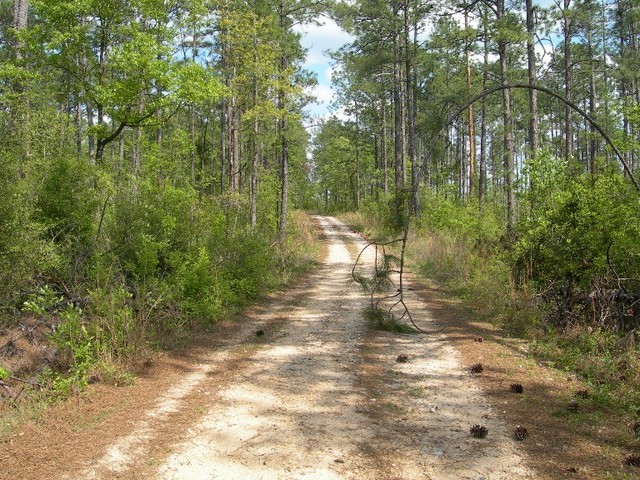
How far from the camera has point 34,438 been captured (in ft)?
14.4

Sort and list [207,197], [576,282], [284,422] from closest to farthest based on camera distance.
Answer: [284,422]
[576,282]
[207,197]

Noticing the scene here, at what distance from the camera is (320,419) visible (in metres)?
4.95

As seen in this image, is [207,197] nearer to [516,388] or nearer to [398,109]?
[516,388]

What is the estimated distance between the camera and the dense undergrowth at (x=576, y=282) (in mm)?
6387

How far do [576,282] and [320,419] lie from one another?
567cm

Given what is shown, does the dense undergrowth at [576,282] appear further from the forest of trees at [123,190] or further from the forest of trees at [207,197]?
the forest of trees at [123,190]

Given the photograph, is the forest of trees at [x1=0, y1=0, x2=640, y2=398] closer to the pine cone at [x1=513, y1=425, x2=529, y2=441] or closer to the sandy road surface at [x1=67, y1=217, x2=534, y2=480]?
the sandy road surface at [x1=67, y1=217, x2=534, y2=480]

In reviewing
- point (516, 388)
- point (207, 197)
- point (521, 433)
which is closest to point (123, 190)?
point (207, 197)

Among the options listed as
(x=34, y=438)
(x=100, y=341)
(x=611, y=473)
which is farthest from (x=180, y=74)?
(x=611, y=473)

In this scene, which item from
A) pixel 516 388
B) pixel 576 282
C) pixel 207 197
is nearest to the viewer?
pixel 516 388

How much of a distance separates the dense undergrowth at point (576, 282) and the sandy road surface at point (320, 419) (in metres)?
1.60

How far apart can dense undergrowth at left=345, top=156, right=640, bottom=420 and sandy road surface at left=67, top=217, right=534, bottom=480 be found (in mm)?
1604

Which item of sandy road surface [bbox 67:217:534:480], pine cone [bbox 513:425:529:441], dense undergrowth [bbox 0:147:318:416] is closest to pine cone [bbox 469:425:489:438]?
sandy road surface [bbox 67:217:534:480]

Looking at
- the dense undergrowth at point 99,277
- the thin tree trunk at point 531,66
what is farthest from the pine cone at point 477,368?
the thin tree trunk at point 531,66
